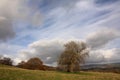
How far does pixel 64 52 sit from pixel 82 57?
249 inches

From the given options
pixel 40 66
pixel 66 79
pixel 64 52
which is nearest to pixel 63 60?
pixel 64 52

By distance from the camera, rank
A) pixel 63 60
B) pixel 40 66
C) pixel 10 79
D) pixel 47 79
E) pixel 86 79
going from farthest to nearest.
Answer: pixel 40 66, pixel 63 60, pixel 86 79, pixel 47 79, pixel 10 79

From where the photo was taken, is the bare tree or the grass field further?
the bare tree

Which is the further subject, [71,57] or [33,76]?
[71,57]

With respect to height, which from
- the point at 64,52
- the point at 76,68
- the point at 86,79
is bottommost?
the point at 86,79

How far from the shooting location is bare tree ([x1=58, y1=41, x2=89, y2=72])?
66625mm

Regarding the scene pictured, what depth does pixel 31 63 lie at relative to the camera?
91.4 metres

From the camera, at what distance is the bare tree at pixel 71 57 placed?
219ft

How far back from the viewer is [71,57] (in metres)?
66.7

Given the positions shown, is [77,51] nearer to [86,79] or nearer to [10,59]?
[86,79]

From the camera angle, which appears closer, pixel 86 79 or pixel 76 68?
pixel 86 79

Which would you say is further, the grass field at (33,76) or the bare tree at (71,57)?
the bare tree at (71,57)

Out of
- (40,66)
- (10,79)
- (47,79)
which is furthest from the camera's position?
(40,66)

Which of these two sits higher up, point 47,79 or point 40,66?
point 40,66
